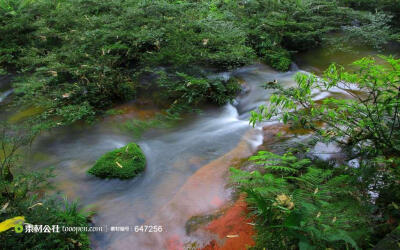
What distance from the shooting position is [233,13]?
952 centimetres

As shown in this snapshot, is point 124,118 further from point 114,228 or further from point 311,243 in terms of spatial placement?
point 311,243

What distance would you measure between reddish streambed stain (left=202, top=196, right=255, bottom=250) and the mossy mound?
1.78 meters

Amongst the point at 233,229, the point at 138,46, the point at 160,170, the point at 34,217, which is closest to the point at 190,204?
the point at 233,229

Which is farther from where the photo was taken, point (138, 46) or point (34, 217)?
point (138, 46)

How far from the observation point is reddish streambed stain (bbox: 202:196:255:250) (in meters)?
3.11

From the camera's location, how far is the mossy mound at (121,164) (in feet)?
14.9

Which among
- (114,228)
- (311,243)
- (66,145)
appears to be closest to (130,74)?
(66,145)

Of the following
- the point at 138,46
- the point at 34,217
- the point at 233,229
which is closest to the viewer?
the point at 34,217

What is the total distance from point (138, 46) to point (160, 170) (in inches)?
155

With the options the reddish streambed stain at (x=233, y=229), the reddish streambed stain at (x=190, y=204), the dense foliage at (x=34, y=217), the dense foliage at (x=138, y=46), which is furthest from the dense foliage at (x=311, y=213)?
the dense foliage at (x=138, y=46)

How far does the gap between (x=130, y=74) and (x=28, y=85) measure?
234 centimetres

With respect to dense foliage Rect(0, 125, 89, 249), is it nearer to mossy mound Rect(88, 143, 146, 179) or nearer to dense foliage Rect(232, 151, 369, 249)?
mossy mound Rect(88, 143, 146, 179)

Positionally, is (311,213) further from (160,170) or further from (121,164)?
(121,164)

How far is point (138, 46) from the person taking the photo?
725cm
